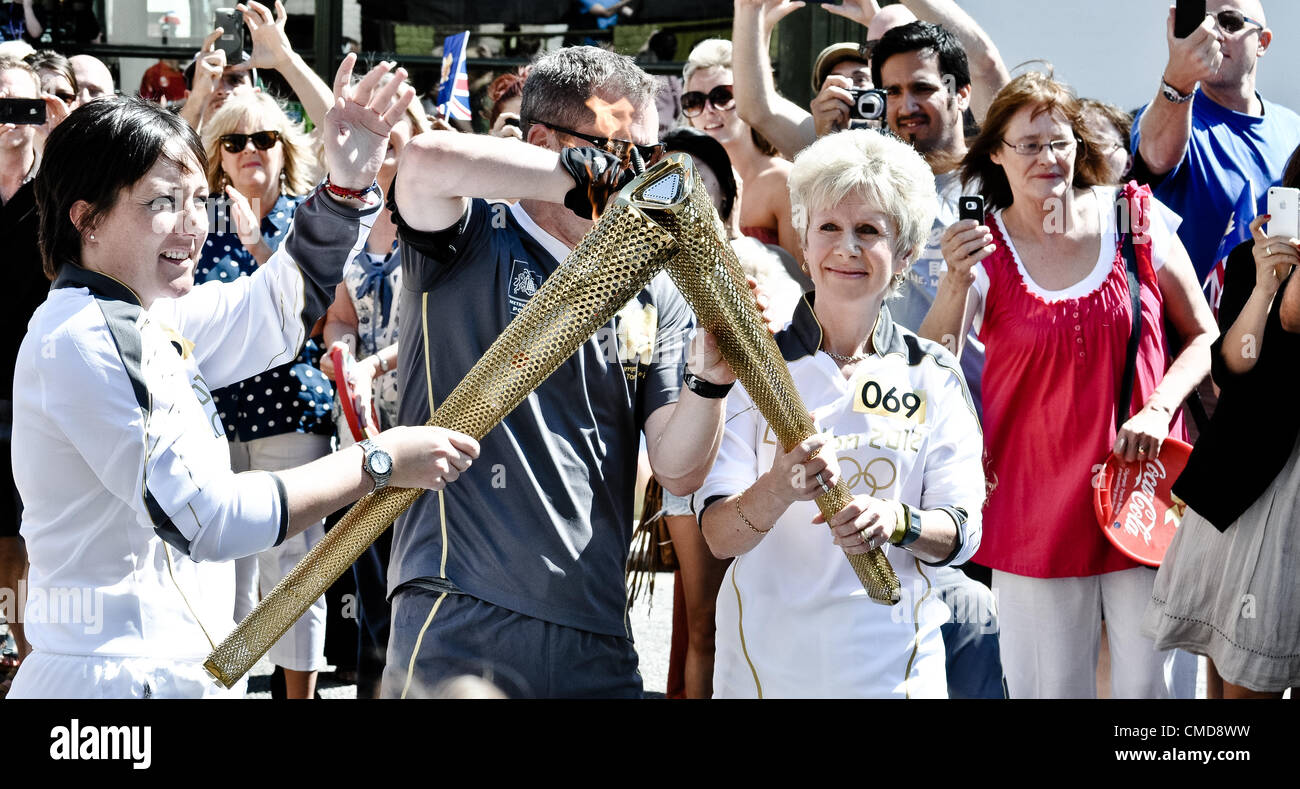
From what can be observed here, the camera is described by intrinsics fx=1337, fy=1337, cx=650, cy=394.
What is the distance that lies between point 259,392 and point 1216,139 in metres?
3.09

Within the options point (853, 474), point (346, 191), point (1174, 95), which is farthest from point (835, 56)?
point (346, 191)

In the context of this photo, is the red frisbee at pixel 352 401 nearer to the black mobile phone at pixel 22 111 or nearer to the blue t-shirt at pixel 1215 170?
the black mobile phone at pixel 22 111

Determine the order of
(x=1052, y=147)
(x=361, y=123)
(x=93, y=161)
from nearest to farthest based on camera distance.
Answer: (x=93, y=161)
(x=361, y=123)
(x=1052, y=147)

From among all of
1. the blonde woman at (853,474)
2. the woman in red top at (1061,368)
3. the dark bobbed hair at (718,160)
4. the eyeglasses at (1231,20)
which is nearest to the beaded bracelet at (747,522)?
the blonde woman at (853,474)

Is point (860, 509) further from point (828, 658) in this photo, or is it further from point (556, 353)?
point (556, 353)

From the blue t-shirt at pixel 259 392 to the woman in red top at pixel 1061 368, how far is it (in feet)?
6.60

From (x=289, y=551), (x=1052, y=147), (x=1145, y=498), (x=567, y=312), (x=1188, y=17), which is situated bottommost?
(x=289, y=551)

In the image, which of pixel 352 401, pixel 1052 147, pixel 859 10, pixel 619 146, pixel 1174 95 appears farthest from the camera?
pixel 859 10

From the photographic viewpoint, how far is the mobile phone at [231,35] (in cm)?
473

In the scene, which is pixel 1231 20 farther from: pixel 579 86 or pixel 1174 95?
pixel 579 86

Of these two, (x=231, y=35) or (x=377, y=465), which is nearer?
(x=377, y=465)

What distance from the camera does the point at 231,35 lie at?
189 inches

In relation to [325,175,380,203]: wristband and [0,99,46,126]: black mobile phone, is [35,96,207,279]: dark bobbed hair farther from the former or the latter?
[0,99,46,126]: black mobile phone
